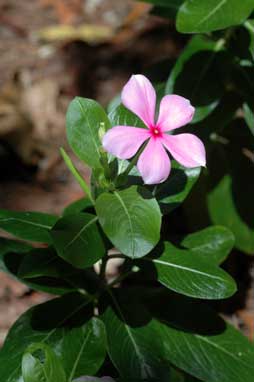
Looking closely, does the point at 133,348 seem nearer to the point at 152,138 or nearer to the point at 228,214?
the point at 152,138

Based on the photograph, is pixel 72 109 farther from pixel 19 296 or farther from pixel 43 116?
pixel 43 116

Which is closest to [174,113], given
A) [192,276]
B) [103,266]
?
[192,276]

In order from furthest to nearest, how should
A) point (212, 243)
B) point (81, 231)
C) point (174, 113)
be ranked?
1. point (212, 243)
2. point (81, 231)
3. point (174, 113)

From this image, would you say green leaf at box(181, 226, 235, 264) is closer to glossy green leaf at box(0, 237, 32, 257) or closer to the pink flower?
glossy green leaf at box(0, 237, 32, 257)

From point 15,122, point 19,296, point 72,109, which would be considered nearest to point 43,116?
point 15,122

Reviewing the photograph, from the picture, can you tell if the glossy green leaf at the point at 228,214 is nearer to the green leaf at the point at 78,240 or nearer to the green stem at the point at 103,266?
the green stem at the point at 103,266

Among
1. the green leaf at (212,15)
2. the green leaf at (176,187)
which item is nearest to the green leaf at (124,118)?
the green leaf at (176,187)
